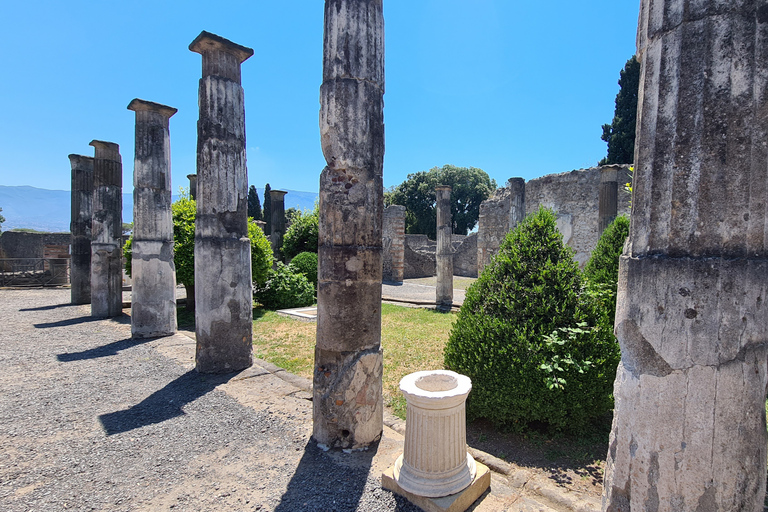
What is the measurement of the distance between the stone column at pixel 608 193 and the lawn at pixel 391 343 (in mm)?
4410

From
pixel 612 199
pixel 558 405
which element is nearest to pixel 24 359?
pixel 558 405

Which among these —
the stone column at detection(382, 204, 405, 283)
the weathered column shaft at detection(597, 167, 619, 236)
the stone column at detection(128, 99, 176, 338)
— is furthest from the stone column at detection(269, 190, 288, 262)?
the weathered column shaft at detection(597, 167, 619, 236)

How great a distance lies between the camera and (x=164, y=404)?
4.48m

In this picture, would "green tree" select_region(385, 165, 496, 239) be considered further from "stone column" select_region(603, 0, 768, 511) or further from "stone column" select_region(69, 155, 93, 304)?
"stone column" select_region(603, 0, 768, 511)

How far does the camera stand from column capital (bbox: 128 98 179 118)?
24.2 ft

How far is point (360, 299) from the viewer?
3559mm

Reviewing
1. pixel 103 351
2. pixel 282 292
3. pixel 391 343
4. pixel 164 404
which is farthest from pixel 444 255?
pixel 164 404

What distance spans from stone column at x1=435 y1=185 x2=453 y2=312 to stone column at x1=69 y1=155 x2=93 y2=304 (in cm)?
970

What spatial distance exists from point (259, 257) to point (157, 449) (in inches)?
290

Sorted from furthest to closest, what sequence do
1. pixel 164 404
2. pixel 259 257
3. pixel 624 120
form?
pixel 624 120, pixel 259 257, pixel 164 404

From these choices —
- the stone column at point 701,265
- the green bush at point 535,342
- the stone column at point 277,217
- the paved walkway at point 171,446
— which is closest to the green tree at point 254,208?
the stone column at point 277,217

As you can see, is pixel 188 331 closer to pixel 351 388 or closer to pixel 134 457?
pixel 134 457

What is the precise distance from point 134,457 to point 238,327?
2.34m

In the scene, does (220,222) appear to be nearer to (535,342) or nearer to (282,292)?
(535,342)
